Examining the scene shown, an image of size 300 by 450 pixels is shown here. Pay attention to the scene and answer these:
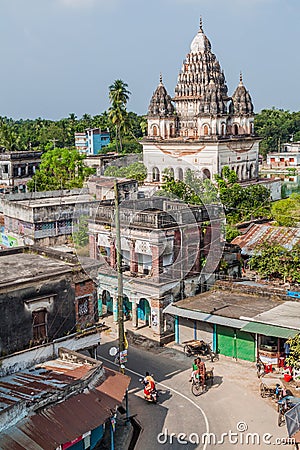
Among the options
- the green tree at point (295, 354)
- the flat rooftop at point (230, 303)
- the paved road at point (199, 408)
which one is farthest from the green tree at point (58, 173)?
the green tree at point (295, 354)

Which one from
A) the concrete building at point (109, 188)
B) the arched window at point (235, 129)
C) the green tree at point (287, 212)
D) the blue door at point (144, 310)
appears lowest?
the blue door at point (144, 310)

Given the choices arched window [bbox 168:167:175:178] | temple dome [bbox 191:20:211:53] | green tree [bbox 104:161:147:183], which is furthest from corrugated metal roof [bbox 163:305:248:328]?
temple dome [bbox 191:20:211:53]

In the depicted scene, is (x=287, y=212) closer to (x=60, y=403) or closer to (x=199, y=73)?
(x=199, y=73)

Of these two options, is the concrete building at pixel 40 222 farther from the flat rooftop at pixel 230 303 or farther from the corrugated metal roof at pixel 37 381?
the corrugated metal roof at pixel 37 381

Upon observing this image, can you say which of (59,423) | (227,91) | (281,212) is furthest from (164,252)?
(227,91)

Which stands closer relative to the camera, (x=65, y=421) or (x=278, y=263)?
(x=65, y=421)

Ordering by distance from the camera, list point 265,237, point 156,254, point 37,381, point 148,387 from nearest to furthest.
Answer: point 37,381, point 148,387, point 156,254, point 265,237

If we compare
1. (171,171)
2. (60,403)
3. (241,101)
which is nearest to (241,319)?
(60,403)

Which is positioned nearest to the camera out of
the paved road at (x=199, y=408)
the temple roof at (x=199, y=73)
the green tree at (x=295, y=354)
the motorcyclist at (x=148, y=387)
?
the paved road at (x=199, y=408)
